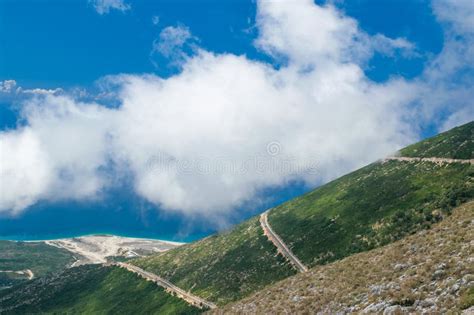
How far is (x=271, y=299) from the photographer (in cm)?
6106

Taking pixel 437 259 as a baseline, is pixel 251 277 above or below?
above

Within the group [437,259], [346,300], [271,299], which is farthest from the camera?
[271,299]

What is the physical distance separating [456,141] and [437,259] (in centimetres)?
10010

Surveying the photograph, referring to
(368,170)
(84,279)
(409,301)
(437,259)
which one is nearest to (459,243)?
(437,259)

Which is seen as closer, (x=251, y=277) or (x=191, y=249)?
(x=251, y=277)

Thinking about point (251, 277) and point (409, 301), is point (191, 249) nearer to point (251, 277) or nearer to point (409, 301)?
point (251, 277)

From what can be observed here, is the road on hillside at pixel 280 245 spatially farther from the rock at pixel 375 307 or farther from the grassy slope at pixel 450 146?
the rock at pixel 375 307

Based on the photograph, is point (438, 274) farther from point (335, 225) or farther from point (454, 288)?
point (335, 225)

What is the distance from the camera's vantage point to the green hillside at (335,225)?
283ft

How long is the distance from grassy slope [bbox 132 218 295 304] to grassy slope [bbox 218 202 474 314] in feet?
99.2

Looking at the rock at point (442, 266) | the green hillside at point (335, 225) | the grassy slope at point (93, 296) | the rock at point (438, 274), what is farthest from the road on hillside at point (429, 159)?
the grassy slope at point (93, 296)

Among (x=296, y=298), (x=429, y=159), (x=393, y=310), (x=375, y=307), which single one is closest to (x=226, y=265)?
(x=296, y=298)

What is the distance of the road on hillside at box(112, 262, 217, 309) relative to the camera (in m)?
97.8

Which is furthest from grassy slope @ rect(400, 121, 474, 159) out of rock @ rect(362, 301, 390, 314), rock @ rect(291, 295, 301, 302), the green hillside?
rock @ rect(362, 301, 390, 314)
